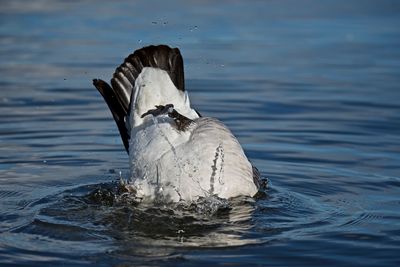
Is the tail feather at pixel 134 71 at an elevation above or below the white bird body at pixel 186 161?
above

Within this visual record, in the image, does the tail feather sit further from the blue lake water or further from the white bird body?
the blue lake water

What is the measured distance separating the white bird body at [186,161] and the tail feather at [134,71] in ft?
1.28

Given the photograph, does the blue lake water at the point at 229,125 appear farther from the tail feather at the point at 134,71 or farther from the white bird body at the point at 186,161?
the tail feather at the point at 134,71

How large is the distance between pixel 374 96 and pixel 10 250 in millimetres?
5991

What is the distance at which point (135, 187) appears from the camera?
23.6 ft

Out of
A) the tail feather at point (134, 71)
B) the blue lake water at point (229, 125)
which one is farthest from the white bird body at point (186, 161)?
the tail feather at point (134, 71)

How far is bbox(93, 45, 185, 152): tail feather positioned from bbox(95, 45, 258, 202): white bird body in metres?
0.39

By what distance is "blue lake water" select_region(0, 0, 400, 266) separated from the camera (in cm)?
638

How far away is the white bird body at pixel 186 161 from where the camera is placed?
6.94 meters

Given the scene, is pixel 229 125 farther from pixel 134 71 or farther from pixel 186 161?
pixel 186 161

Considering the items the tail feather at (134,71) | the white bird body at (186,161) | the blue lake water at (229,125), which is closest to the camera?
the blue lake water at (229,125)

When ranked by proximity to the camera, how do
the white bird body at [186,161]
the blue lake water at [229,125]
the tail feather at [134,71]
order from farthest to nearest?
1. the tail feather at [134,71]
2. the white bird body at [186,161]
3. the blue lake water at [229,125]

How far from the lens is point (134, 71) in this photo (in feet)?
26.0

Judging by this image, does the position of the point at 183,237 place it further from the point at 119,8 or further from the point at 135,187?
the point at 119,8
